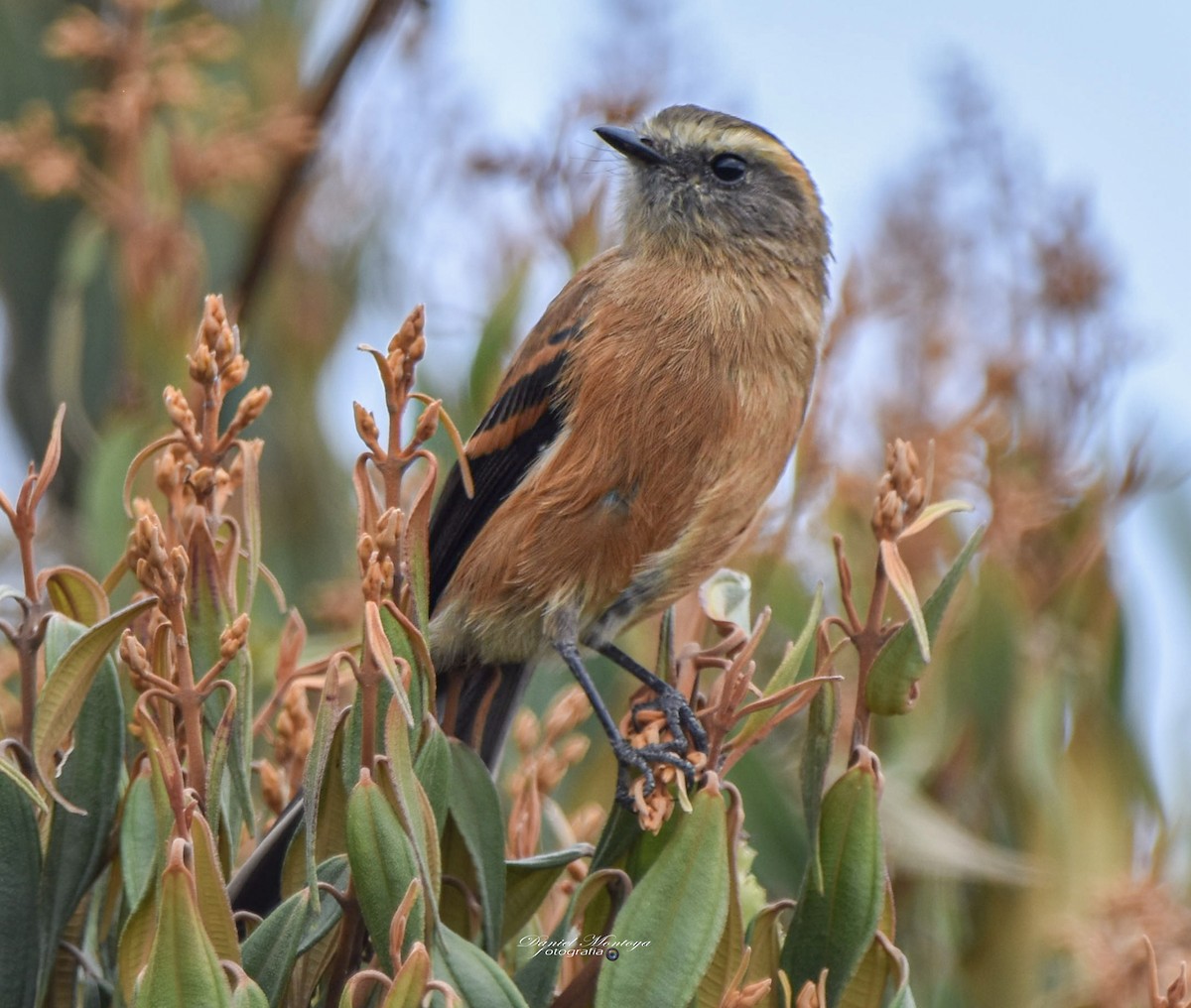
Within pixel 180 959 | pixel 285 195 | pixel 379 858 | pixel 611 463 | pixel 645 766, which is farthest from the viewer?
pixel 285 195

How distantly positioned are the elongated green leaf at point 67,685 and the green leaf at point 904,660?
2.78ft

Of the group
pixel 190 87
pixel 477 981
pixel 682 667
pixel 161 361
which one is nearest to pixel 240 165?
pixel 190 87

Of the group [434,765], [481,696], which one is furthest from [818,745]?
[481,696]

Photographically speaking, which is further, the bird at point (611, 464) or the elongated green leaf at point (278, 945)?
the bird at point (611, 464)

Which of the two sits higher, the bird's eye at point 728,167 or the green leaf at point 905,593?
the bird's eye at point 728,167

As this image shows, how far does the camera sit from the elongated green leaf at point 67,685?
1925 mm

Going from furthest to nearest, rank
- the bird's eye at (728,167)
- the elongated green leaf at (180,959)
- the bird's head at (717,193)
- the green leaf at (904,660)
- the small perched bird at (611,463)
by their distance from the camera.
Result: the bird's eye at (728,167), the bird's head at (717,193), the small perched bird at (611,463), the green leaf at (904,660), the elongated green leaf at (180,959)

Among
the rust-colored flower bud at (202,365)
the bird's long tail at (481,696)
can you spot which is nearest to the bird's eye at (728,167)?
the bird's long tail at (481,696)

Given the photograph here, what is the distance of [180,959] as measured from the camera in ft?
5.43

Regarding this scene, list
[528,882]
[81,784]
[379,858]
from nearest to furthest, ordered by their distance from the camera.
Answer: [379,858], [81,784], [528,882]

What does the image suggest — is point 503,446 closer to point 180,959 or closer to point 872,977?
point 872,977

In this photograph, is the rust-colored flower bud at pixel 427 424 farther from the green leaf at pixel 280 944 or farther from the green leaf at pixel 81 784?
the green leaf at pixel 280 944

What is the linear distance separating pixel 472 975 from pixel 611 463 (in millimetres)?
1351

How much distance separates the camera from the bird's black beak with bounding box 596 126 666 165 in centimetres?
354
